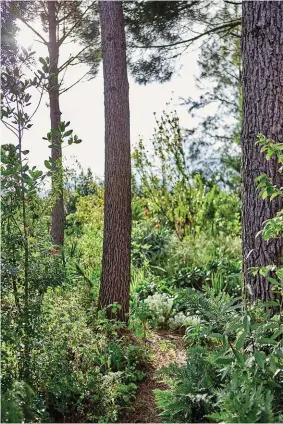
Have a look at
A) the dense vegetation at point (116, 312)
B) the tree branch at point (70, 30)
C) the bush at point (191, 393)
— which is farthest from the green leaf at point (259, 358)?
the tree branch at point (70, 30)

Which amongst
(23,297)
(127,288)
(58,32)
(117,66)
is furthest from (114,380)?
(58,32)

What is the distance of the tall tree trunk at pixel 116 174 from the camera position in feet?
14.0

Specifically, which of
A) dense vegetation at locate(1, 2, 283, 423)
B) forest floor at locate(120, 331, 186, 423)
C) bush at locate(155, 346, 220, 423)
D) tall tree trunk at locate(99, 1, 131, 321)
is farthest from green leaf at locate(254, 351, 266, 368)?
tall tree trunk at locate(99, 1, 131, 321)

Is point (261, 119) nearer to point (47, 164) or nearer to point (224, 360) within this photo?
point (47, 164)

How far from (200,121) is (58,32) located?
409 centimetres

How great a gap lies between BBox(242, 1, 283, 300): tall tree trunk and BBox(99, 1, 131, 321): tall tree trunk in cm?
140

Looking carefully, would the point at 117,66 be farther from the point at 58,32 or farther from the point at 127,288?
the point at 58,32

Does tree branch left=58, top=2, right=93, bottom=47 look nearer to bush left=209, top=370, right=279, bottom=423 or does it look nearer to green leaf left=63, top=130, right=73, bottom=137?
green leaf left=63, top=130, right=73, bottom=137

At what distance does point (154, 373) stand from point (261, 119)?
186 cm

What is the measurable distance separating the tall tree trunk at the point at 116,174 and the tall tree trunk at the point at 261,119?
1.40m

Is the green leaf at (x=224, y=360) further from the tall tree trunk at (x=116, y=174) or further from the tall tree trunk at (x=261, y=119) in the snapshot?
the tall tree trunk at (x=116, y=174)

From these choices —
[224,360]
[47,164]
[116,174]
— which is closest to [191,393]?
[224,360]

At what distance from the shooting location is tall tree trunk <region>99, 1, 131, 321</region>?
4.26 m

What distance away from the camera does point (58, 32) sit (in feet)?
26.3
